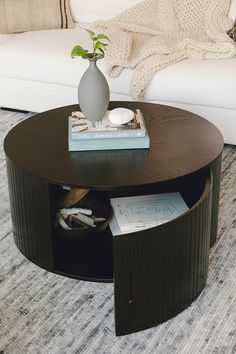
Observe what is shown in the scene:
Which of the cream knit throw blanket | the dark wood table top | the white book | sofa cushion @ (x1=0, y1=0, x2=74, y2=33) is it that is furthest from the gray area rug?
sofa cushion @ (x1=0, y1=0, x2=74, y2=33)

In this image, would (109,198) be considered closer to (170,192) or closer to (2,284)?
(170,192)

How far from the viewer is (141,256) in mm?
1393

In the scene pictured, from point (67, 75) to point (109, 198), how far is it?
1.00m

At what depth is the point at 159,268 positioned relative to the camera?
A: 4.74 ft

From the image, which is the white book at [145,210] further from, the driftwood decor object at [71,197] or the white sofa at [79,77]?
the white sofa at [79,77]

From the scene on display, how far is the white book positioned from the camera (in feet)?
5.36

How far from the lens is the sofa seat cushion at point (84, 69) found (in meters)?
2.39

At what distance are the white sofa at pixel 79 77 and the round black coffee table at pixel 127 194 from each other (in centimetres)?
50

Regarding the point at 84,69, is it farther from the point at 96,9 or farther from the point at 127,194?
the point at 127,194

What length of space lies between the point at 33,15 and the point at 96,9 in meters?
0.34

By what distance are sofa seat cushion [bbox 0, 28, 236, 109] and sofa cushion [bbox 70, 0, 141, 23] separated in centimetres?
11

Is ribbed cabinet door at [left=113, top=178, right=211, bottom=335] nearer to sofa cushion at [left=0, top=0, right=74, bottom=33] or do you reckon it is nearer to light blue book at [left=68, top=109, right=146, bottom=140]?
light blue book at [left=68, top=109, right=146, bottom=140]

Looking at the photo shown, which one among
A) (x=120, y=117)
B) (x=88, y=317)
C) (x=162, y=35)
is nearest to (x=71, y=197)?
(x=120, y=117)

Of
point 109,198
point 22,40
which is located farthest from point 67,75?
point 109,198
